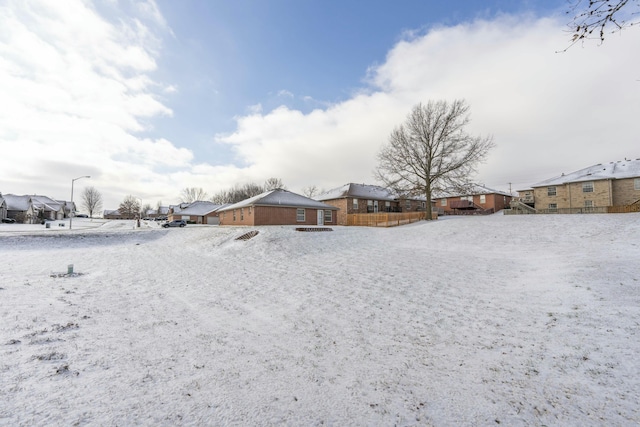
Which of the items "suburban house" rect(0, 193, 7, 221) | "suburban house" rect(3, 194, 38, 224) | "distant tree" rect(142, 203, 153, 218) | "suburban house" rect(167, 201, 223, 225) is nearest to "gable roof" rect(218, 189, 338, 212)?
"suburban house" rect(167, 201, 223, 225)

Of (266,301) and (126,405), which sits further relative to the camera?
(266,301)

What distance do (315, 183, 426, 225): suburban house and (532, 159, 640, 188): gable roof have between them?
60.5ft

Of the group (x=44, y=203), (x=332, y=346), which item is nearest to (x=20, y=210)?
(x=44, y=203)

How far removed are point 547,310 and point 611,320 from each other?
0.97m

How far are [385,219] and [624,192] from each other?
93.3 feet

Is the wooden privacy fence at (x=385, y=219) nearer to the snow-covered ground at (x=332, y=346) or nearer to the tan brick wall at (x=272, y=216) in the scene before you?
the tan brick wall at (x=272, y=216)

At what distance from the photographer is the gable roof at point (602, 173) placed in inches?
1266

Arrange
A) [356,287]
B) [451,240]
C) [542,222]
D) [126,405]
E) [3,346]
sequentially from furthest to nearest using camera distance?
[542,222]
[451,240]
[356,287]
[3,346]
[126,405]

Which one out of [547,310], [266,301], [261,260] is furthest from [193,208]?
[547,310]

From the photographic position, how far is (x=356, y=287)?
8.40 m

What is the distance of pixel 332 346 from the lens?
15.4ft

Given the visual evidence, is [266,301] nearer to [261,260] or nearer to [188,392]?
[188,392]

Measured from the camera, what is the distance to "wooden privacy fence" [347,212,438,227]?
30.5m

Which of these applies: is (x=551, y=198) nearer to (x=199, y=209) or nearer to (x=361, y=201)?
(x=361, y=201)
